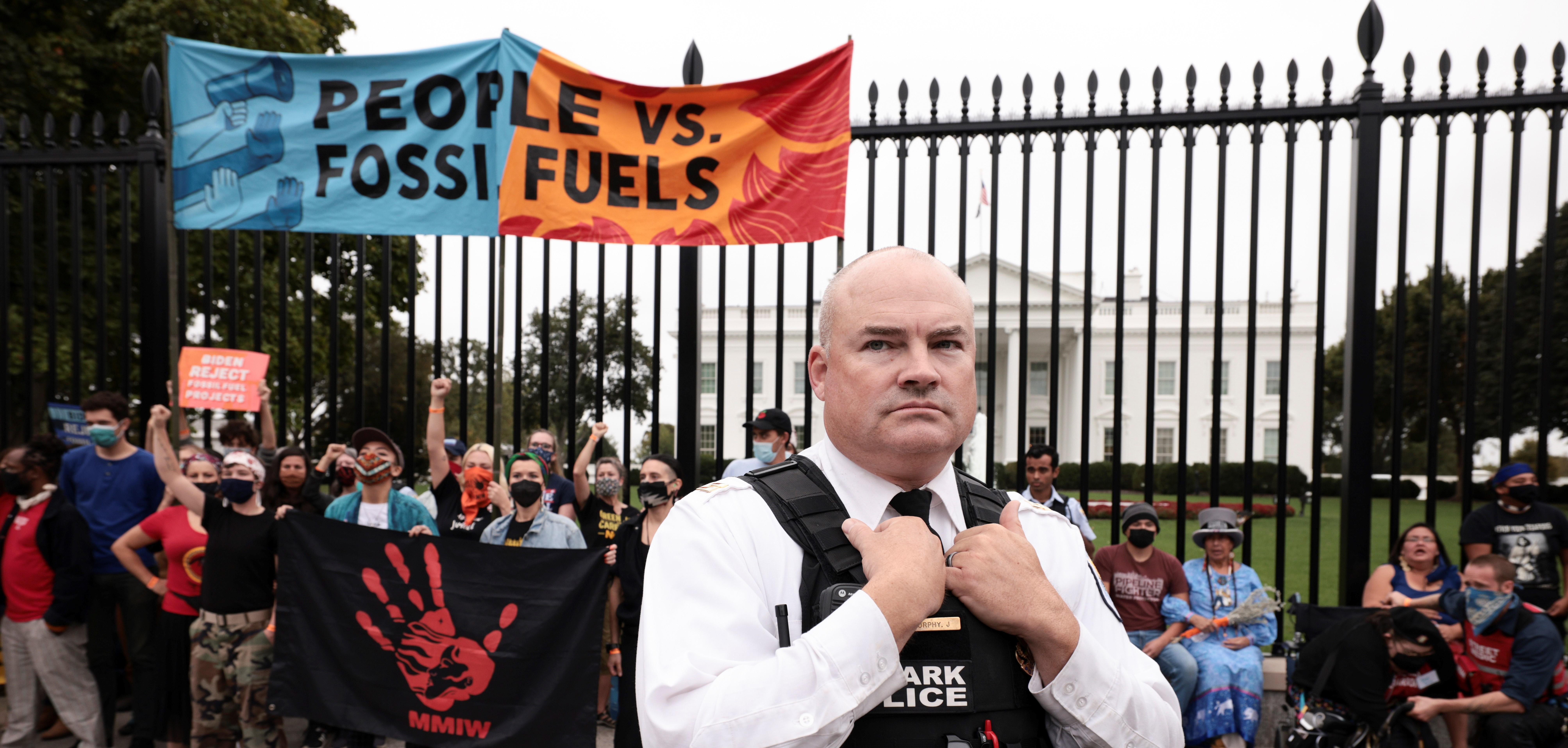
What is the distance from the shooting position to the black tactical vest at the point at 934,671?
1.38 m

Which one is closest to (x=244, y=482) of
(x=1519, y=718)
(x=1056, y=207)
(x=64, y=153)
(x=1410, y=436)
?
(x=64, y=153)

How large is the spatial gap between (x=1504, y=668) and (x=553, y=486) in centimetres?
620

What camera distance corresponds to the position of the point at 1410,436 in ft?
117

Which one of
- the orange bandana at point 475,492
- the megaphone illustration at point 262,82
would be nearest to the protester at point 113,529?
the orange bandana at point 475,492

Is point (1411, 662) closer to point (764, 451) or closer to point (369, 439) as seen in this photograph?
point (764, 451)

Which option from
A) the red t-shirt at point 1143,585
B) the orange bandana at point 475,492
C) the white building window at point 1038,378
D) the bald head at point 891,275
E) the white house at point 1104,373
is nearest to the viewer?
the bald head at point 891,275

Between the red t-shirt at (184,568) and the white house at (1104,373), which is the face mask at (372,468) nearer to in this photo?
the red t-shirt at (184,568)

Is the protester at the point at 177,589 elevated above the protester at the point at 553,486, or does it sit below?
below

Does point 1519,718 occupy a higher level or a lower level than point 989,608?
lower

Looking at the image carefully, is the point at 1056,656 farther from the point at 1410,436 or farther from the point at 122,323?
the point at 1410,436

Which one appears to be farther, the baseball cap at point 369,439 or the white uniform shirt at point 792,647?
the baseball cap at point 369,439

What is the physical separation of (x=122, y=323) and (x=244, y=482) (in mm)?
1887

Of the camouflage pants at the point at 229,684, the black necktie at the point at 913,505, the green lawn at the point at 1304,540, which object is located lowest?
the green lawn at the point at 1304,540

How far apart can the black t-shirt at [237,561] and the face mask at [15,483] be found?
1.58 m
